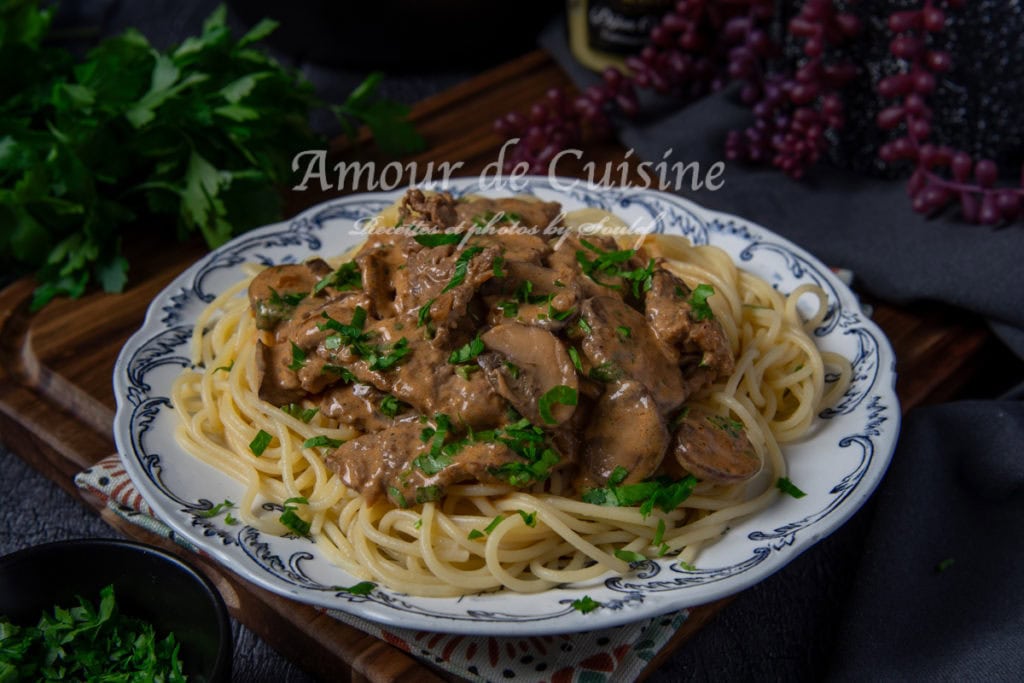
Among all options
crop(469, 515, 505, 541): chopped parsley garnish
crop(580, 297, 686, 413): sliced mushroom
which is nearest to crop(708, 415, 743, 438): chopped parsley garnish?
crop(580, 297, 686, 413): sliced mushroom

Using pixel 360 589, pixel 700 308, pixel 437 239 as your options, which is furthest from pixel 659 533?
pixel 437 239

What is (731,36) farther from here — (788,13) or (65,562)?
(65,562)

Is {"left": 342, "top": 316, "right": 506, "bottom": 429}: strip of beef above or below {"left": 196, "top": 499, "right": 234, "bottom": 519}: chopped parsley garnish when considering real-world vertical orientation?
above

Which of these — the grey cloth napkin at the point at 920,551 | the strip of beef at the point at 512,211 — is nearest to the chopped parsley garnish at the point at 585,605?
the grey cloth napkin at the point at 920,551

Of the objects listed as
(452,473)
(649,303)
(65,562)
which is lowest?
(65,562)

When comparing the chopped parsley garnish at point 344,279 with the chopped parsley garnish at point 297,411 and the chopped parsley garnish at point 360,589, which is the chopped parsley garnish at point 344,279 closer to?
the chopped parsley garnish at point 297,411

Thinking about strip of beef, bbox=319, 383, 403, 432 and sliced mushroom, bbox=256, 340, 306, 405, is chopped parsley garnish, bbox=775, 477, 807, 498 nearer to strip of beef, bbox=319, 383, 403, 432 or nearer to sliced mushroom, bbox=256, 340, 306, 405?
strip of beef, bbox=319, 383, 403, 432

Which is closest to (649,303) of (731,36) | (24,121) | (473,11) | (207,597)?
(207,597)
